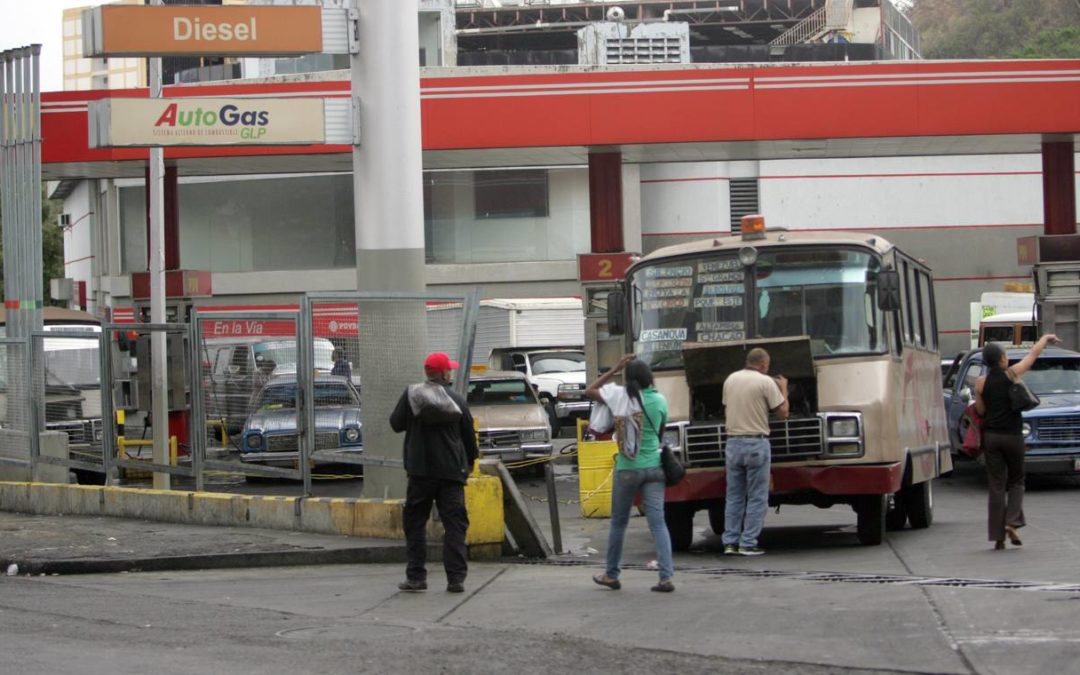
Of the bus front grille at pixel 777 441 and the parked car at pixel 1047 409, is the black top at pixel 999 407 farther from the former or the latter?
the parked car at pixel 1047 409

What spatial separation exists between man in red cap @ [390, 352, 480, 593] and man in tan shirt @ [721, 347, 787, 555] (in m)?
2.74

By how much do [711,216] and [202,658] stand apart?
A: 1600 inches

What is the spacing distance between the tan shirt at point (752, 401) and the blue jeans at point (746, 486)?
0.33 ft

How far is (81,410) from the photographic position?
57.4 feet

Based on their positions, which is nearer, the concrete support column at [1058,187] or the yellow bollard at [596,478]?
the yellow bollard at [596,478]

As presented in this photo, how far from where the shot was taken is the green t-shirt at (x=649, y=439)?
423 inches

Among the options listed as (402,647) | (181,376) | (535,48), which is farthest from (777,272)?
(535,48)

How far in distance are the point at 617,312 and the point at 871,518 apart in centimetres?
→ 303

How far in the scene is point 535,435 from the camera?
73.8 feet

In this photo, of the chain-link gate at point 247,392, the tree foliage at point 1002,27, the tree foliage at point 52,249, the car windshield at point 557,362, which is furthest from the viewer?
the tree foliage at point 1002,27

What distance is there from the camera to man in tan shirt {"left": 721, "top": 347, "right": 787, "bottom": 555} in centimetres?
1242

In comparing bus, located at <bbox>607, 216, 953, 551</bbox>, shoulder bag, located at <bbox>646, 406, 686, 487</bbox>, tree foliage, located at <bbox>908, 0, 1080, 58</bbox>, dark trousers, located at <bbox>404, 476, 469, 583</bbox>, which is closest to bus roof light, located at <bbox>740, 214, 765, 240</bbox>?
bus, located at <bbox>607, 216, 953, 551</bbox>

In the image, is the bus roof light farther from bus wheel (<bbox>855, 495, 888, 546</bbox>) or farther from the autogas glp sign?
the autogas glp sign

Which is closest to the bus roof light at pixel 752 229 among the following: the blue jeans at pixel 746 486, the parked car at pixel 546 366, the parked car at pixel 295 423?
the blue jeans at pixel 746 486
